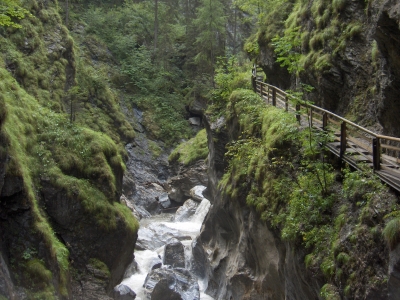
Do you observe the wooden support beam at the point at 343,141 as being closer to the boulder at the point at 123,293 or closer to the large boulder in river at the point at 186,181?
the boulder at the point at 123,293

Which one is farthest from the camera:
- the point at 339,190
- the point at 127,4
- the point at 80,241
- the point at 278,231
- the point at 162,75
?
the point at 127,4

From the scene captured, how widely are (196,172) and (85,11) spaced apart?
2519 cm

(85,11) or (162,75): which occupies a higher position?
(85,11)

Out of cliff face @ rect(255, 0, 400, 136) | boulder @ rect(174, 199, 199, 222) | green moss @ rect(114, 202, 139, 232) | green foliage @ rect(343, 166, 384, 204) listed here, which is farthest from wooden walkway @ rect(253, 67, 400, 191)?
boulder @ rect(174, 199, 199, 222)

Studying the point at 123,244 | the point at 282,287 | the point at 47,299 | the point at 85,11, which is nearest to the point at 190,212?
the point at 123,244

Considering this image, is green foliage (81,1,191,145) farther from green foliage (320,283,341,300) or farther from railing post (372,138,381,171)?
green foliage (320,283,341,300)

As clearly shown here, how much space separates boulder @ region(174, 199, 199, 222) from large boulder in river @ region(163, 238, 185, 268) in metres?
6.10

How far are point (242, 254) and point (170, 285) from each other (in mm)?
3522

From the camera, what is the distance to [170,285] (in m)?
18.4

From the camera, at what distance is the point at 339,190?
1111cm

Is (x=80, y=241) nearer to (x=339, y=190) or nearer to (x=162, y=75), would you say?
(x=339, y=190)

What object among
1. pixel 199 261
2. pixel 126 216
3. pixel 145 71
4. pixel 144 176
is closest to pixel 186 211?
pixel 144 176

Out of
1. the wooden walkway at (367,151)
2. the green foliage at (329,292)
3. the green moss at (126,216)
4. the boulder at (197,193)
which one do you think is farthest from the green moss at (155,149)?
the green foliage at (329,292)

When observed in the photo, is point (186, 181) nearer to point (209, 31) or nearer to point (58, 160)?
point (209, 31)
